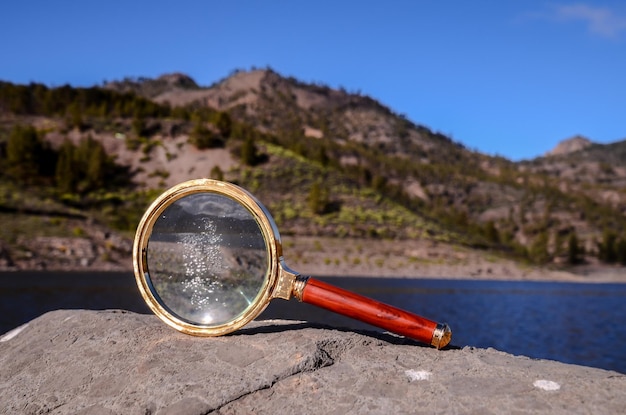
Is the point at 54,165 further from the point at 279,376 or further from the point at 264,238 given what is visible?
the point at 279,376

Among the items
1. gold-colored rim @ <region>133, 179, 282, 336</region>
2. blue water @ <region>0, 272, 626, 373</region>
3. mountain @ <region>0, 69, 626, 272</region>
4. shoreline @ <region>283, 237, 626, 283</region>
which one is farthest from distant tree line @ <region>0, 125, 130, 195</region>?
gold-colored rim @ <region>133, 179, 282, 336</region>

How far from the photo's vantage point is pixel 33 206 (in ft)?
143

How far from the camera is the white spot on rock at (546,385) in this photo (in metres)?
2.97

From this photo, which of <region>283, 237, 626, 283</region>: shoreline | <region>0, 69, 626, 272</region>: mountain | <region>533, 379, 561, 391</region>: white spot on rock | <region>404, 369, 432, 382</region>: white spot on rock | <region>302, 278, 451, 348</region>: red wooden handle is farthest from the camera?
<region>0, 69, 626, 272</region>: mountain

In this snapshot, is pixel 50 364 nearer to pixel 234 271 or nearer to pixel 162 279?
pixel 162 279

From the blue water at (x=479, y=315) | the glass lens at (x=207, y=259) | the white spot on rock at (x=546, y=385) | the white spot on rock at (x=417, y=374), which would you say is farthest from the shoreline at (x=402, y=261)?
the white spot on rock at (x=546, y=385)

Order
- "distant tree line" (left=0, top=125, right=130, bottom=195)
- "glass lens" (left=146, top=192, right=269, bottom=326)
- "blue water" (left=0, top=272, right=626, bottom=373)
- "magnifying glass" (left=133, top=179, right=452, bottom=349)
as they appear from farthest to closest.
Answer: "distant tree line" (left=0, top=125, right=130, bottom=195)
"blue water" (left=0, top=272, right=626, bottom=373)
"glass lens" (left=146, top=192, right=269, bottom=326)
"magnifying glass" (left=133, top=179, right=452, bottom=349)

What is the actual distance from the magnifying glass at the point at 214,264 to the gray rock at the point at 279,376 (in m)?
0.17

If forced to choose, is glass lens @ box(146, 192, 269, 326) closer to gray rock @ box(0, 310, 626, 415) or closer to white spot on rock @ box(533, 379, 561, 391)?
gray rock @ box(0, 310, 626, 415)

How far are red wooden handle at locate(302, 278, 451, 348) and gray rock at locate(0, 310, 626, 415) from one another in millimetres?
115

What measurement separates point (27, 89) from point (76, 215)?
1533 inches

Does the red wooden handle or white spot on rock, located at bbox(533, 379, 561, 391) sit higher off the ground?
the red wooden handle

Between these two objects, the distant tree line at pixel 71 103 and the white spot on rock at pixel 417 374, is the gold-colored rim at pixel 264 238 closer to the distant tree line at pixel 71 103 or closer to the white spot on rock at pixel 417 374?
the white spot on rock at pixel 417 374

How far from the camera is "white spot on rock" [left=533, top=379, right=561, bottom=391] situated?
2971 millimetres
